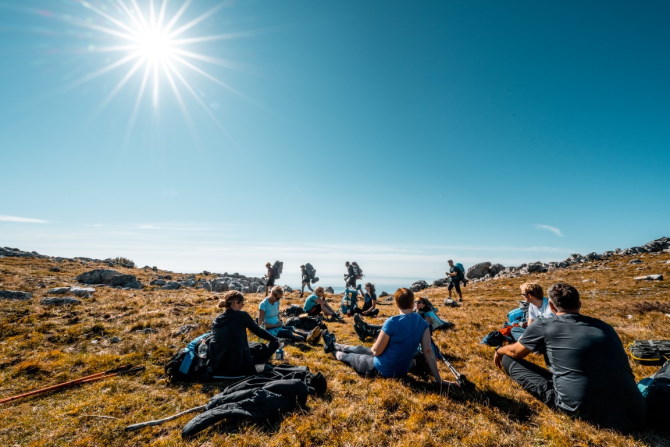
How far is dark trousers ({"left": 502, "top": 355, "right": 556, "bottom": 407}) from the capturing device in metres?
5.41

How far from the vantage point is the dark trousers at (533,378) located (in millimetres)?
5406

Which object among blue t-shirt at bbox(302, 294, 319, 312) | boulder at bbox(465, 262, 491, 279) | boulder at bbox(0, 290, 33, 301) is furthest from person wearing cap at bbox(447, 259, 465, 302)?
boulder at bbox(465, 262, 491, 279)

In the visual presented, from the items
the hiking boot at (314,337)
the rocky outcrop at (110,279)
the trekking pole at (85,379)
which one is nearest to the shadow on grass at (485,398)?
the hiking boot at (314,337)

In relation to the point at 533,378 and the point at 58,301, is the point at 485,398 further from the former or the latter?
the point at 58,301

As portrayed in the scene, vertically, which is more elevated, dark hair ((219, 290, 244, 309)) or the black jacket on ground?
dark hair ((219, 290, 244, 309))

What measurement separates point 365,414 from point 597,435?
390cm

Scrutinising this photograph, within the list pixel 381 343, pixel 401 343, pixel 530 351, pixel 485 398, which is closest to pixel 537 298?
pixel 530 351

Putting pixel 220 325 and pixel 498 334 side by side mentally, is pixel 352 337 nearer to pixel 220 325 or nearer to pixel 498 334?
pixel 498 334

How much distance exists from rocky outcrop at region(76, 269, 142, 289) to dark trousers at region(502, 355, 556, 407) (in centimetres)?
3906

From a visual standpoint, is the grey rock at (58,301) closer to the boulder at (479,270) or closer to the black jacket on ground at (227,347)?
the black jacket on ground at (227,347)

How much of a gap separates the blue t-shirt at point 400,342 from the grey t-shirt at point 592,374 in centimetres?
258

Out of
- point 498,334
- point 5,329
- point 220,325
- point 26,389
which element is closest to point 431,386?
point 498,334

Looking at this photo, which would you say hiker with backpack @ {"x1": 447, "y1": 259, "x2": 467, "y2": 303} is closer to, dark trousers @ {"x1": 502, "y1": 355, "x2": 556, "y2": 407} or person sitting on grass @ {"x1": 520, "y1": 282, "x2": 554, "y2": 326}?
person sitting on grass @ {"x1": 520, "y1": 282, "x2": 554, "y2": 326}

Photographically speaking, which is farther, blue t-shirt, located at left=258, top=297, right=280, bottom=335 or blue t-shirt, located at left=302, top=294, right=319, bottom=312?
blue t-shirt, located at left=302, top=294, right=319, bottom=312
